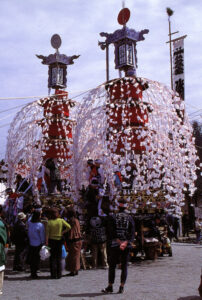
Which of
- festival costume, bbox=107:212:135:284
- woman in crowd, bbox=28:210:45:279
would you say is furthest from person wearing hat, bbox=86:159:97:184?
festival costume, bbox=107:212:135:284

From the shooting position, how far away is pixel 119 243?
7609mm

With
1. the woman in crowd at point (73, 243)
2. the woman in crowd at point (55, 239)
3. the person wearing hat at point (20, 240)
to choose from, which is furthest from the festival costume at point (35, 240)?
the person wearing hat at point (20, 240)

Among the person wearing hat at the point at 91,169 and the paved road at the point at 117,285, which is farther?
the person wearing hat at the point at 91,169

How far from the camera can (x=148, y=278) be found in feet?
30.2

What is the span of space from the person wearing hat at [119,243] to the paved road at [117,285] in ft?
1.15

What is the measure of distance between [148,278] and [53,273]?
8.14 ft

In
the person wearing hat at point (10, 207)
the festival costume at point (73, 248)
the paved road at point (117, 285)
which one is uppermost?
the person wearing hat at point (10, 207)

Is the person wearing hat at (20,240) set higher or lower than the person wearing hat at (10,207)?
lower

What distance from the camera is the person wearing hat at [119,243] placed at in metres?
7.57

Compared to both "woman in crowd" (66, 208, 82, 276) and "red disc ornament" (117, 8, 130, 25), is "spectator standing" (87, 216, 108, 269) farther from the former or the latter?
"red disc ornament" (117, 8, 130, 25)

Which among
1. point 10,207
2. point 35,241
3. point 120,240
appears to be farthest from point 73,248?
point 10,207

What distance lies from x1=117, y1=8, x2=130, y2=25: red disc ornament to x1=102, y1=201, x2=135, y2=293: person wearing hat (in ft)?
37.7

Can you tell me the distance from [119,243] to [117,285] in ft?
4.50

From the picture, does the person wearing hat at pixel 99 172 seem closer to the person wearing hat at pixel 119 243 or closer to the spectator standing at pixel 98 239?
the spectator standing at pixel 98 239
